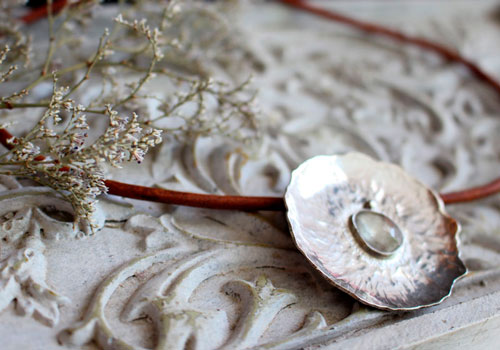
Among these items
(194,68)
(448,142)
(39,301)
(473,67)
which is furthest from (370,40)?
(39,301)

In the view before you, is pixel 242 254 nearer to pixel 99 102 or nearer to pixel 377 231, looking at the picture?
pixel 377 231

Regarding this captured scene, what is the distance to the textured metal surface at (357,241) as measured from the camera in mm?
569

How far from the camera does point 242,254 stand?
0.59 m

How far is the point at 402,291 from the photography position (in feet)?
1.88

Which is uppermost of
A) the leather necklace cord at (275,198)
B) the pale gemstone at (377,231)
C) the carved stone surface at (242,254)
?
Result: the leather necklace cord at (275,198)

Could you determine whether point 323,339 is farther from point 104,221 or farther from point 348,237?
point 104,221

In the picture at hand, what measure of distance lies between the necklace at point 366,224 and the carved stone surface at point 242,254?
2 cm

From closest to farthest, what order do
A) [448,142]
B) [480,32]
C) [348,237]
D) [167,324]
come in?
[167,324] < [348,237] < [448,142] < [480,32]

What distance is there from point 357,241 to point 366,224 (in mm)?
27

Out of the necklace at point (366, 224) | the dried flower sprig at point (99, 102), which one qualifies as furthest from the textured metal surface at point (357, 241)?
the dried flower sprig at point (99, 102)

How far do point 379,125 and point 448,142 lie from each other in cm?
12

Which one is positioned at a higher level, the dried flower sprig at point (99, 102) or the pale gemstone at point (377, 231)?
the dried flower sprig at point (99, 102)

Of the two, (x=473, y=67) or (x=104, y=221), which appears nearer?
(x=104, y=221)

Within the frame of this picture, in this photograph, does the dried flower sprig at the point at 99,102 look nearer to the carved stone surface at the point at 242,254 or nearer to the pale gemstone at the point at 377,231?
the carved stone surface at the point at 242,254
